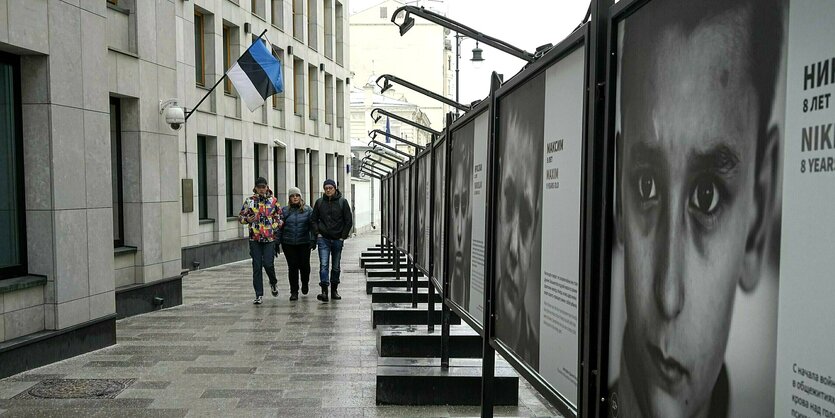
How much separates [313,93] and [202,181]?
12.9 m

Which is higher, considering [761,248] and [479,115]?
[479,115]

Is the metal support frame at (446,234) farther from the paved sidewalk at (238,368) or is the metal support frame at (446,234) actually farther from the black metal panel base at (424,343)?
the black metal panel base at (424,343)

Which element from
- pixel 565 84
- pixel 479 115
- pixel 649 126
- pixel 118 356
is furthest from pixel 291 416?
pixel 649 126

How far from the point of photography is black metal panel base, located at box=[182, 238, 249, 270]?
1991 cm

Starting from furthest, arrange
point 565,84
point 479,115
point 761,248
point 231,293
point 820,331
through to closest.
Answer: point 231,293 → point 479,115 → point 565,84 → point 761,248 → point 820,331

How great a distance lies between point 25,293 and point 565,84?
22.7 ft

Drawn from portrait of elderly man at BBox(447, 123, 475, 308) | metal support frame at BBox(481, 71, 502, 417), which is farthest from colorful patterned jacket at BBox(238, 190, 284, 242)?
metal support frame at BBox(481, 71, 502, 417)

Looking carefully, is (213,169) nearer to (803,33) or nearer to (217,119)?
(217,119)

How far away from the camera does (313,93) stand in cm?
3403

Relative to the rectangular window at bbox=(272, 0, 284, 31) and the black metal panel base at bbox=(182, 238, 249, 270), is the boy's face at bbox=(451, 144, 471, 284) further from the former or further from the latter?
the rectangular window at bbox=(272, 0, 284, 31)

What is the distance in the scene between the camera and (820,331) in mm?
1525

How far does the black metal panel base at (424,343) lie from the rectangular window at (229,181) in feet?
53.7

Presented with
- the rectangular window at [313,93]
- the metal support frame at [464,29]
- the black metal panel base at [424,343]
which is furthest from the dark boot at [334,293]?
the rectangular window at [313,93]

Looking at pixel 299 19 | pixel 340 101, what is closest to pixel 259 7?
pixel 299 19
